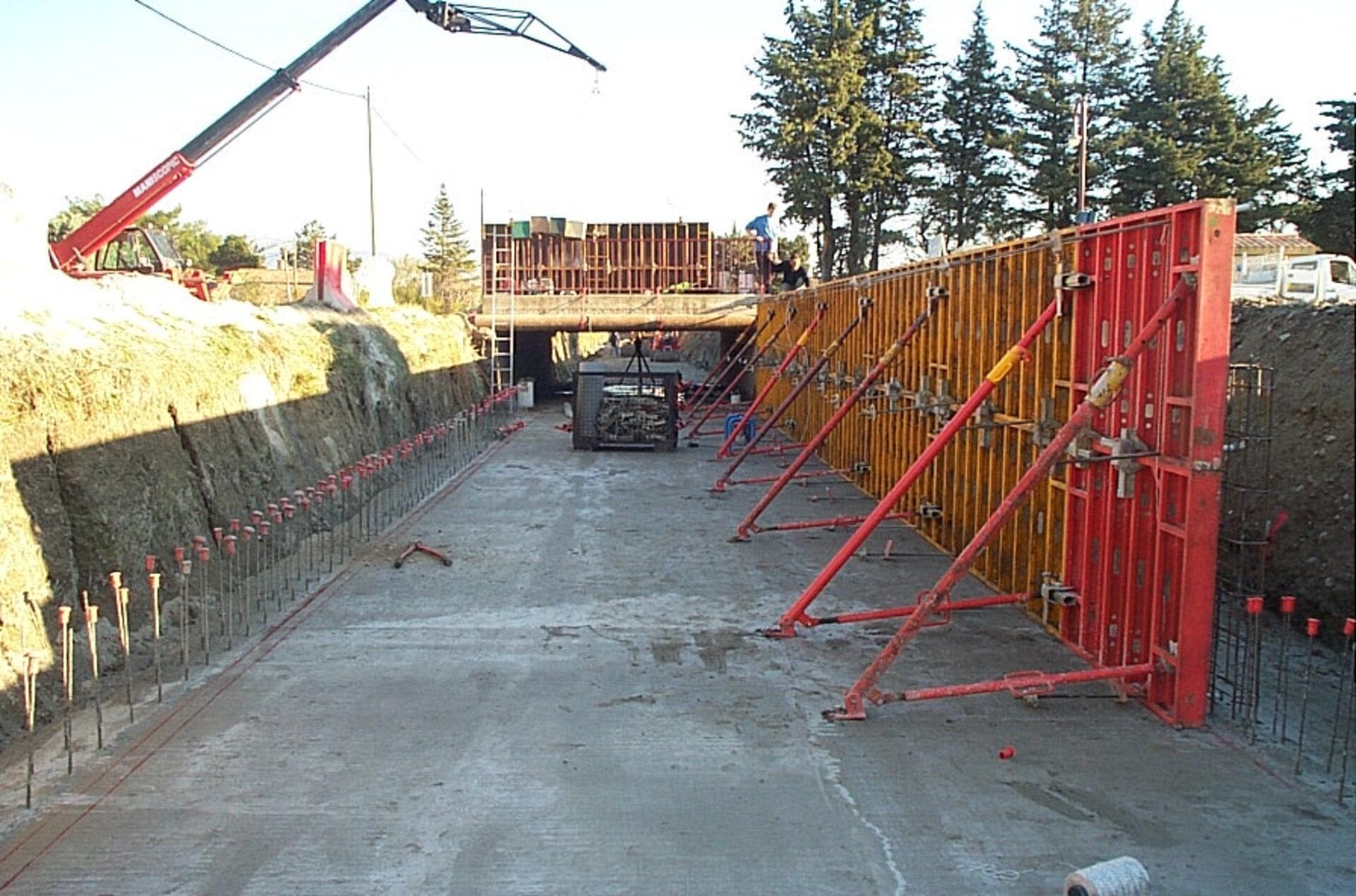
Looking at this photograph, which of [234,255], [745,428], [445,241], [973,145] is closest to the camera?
[745,428]

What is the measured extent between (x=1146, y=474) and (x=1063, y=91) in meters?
32.1

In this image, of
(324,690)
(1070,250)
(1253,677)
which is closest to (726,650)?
(324,690)

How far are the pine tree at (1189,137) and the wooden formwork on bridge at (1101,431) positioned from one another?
17.3 metres

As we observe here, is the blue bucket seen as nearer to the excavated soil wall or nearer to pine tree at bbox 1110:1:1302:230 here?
the excavated soil wall

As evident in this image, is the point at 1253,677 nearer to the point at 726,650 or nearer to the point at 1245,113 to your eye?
the point at 726,650

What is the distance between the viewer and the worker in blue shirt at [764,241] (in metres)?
29.0

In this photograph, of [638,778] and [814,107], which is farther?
[814,107]

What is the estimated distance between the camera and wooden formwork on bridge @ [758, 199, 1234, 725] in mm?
7336

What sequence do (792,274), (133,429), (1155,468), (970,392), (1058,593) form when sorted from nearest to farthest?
(1155,468) < (1058,593) < (133,429) < (970,392) < (792,274)

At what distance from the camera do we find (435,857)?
5691mm

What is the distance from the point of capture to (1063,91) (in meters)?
36.7

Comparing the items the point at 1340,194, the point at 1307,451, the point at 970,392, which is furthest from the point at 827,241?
the point at 1340,194

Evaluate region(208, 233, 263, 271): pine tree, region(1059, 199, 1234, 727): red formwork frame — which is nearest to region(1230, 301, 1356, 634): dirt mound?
region(1059, 199, 1234, 727): red formwork frame

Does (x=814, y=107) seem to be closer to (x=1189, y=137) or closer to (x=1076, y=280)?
(x=1189, y=137)
